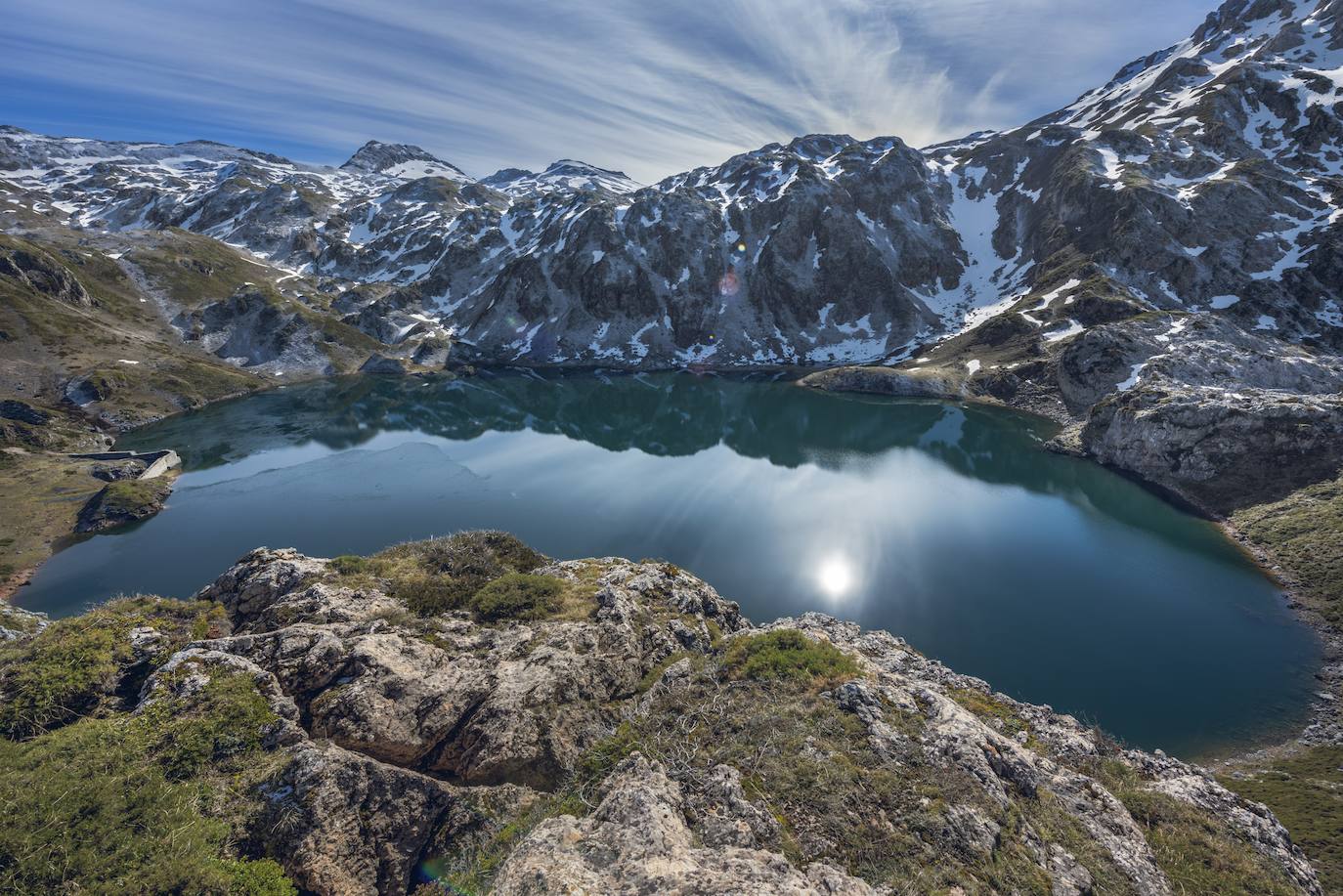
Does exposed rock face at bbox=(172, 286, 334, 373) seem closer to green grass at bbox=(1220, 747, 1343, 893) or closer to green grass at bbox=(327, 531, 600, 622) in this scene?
green grass at bbox=(327, 531, 600, 622)

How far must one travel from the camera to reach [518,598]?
1995 cm

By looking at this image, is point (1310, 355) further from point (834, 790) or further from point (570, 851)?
point (570, 851)

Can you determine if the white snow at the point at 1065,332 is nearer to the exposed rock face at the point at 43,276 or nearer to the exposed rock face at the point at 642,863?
the exposed rock face at the point at 642,863

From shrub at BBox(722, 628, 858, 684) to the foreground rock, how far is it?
93mm

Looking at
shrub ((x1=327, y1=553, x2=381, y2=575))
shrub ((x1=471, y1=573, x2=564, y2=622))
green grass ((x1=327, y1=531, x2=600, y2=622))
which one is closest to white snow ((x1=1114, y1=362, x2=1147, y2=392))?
green grass ((x1=327, y1=531, x2=600, y2=622))

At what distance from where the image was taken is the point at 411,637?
16.5 metres

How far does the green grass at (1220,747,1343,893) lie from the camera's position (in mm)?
18031

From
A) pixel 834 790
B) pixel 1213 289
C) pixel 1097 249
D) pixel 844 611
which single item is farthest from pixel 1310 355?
pixel 834 790

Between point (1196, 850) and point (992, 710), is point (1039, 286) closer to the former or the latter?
point (992, 710)

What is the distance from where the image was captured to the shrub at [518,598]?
1941cm

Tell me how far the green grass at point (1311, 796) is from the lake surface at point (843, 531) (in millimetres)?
2257

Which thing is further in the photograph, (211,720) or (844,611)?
(844,611)

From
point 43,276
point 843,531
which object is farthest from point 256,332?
point 843,531

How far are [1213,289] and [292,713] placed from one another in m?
171
